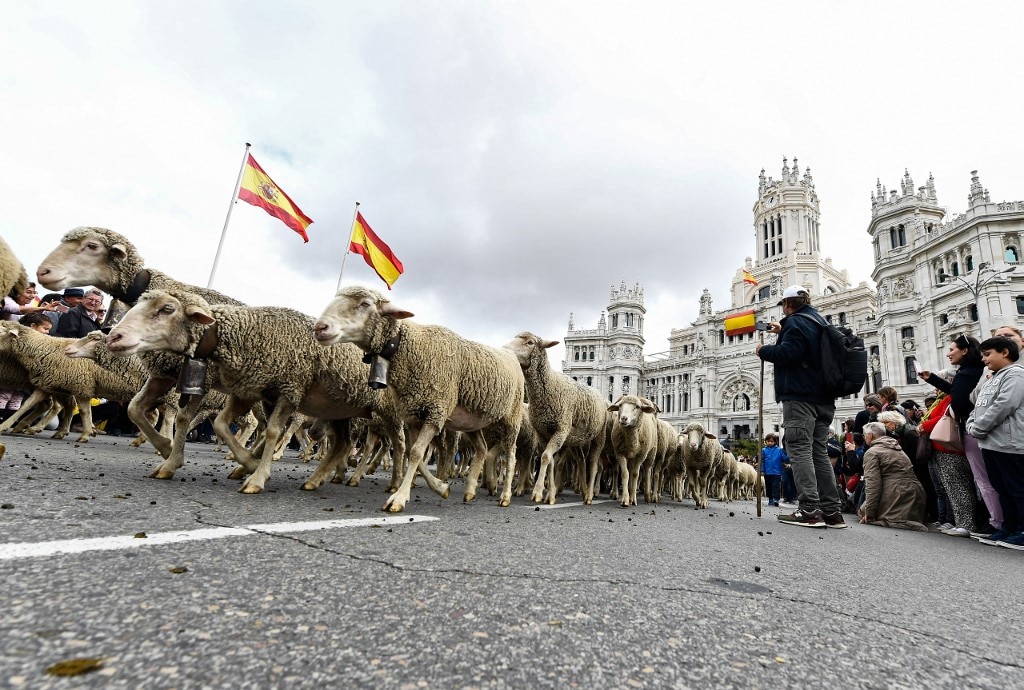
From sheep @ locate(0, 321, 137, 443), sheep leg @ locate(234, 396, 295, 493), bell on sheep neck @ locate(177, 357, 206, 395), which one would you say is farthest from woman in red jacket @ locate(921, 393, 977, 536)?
sheep @ locate(0, 321, 137, 443)

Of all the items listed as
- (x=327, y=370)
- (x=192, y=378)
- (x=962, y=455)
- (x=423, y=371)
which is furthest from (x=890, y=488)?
(x=192, y=378)

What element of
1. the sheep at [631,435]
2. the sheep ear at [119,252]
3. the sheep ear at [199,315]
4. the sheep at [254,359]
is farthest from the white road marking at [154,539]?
the sheep at [631,435]

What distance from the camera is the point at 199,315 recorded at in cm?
369

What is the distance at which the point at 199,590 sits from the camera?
1.38m

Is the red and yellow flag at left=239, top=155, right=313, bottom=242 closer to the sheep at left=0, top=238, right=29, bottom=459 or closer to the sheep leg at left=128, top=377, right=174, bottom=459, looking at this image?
the sheep leg at left=128, top=377, right=174, bottom=459

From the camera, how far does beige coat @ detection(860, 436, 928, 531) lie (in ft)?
21.5

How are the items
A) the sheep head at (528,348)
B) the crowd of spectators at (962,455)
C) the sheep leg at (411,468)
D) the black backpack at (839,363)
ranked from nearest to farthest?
the sheep leg at (411,468), the crowd of spectators at (962,455), the black backpack at (839,363), the sheep head at (528,348)

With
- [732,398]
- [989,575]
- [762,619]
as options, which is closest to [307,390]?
[762,619]

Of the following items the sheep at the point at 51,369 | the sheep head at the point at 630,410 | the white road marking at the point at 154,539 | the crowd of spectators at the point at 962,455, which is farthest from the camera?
the sheep at the point at 51,369

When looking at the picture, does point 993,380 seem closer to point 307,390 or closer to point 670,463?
point 670,463

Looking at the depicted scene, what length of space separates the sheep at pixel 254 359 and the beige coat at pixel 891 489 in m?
6.84

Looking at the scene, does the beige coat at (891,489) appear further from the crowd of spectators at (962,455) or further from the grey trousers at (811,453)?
the grey trousers at (811,453)

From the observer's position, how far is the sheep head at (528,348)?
5.91 meters

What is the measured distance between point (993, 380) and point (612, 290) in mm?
73991
